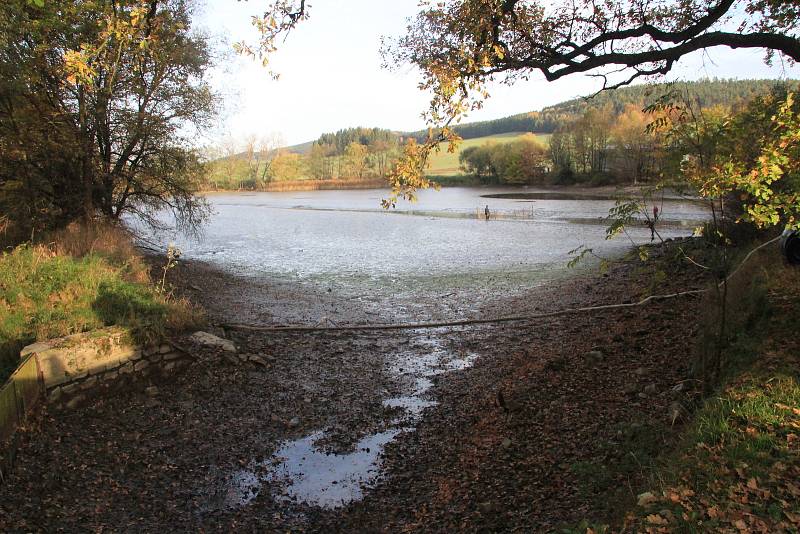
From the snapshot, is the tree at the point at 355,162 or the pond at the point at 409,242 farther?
the tree at the point at 355,162

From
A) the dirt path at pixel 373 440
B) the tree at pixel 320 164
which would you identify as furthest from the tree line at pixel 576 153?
the dirt path at pixel 373 440

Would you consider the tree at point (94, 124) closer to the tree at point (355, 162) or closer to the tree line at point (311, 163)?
the tree line at point (311, 163)

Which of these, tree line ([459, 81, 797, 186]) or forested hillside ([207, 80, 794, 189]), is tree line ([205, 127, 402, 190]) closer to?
forested hillside ([207, 80, 794, 189])

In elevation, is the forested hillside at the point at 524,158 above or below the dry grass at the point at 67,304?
above

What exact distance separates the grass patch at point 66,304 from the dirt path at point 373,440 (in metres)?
1.07

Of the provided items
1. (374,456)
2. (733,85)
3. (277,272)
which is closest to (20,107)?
(277,272)

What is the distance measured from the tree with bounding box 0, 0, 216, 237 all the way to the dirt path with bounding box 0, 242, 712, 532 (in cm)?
801

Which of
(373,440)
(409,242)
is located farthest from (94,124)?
(409,242)

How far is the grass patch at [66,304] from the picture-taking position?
796 cm

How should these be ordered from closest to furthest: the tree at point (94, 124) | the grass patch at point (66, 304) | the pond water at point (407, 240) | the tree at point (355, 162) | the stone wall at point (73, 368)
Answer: the stone wall at point (73, 368), the grass patch at point (66, 304), the tree at point (94, 124), the pond water at point (407, 240), the tree at point (355, 162)

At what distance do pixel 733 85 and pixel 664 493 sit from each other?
74686mm

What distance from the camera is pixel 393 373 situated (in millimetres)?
9930

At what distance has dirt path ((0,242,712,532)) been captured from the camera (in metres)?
5.38

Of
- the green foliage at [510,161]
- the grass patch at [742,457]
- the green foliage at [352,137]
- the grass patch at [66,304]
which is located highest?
the green foliage at [352,137]
